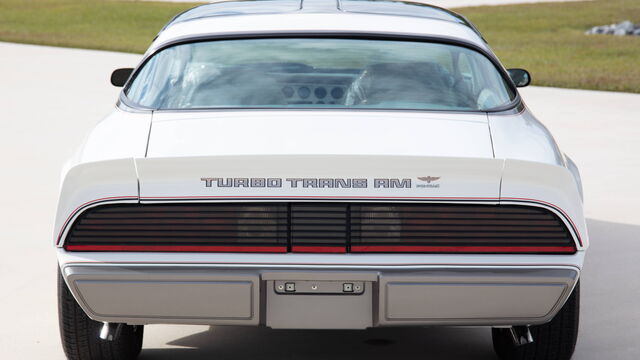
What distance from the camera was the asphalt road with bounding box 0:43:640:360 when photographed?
4.95m

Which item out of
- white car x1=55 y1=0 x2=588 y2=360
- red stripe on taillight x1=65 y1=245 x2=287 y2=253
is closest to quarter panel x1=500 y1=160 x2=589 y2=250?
white car x1=55 y1=0 x2=588 y2=360

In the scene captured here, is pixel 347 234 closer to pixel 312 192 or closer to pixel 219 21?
pixel 312 192

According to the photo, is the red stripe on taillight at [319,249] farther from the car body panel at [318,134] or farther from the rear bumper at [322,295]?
the car body panel at [318,134]

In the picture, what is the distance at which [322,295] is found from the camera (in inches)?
152

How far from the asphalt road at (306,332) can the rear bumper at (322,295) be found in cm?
98

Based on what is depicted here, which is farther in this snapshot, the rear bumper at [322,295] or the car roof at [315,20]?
the car roof at [315,20]

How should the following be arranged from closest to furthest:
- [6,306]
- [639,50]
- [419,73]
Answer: [419,73]
[6,306]
[639,50]

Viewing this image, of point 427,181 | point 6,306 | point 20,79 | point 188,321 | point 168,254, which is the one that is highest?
point 427,181

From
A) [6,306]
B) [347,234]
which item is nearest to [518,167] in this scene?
[347,234]

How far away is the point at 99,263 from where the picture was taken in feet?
12.6

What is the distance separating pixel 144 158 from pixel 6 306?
2167 mm

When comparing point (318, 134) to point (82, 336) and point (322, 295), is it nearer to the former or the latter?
point (322, 295)

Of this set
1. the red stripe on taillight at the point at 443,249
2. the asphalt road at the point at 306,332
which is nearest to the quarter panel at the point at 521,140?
the red stripe on taillight at the point at 443,249

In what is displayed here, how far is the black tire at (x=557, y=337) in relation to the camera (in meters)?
4.39
